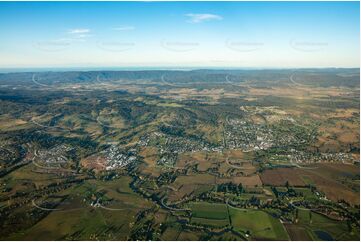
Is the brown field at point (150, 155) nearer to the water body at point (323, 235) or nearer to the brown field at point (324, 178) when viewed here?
the brown field at point (324, 178)

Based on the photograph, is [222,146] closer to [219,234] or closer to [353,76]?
[219,234]

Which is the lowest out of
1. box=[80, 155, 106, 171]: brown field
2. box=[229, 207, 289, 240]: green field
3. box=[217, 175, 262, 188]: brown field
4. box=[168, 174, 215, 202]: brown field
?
box=[80, 155, 106, 171]: brown field

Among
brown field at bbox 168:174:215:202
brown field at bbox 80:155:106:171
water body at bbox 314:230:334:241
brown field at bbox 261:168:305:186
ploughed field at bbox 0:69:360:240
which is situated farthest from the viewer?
brown field at bbox 80:155:106:171

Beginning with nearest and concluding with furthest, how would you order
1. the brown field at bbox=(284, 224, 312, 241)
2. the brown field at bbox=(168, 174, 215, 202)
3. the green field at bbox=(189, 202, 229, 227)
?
the brown field at bbox=(284, 224, 312, 241)
the green field at bbox=(189, 202, 229, 227)
the brown field at bbox=(168, 174, 215, 202)

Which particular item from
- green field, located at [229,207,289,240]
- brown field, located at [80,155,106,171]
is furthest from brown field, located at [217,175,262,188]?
brown field, located at [80,155,106,171]

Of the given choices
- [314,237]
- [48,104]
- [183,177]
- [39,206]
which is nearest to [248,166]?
[183,177]

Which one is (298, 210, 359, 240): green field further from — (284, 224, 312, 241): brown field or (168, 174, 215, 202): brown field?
(168, 174, 215, 202): brown field

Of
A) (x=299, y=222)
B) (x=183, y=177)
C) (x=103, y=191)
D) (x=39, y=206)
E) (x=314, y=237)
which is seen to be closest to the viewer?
(x=314, y=237)

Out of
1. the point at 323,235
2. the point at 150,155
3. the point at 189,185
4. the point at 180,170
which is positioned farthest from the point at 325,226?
the point at 150,155

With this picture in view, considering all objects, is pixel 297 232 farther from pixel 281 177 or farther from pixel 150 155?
pixel 150 155
